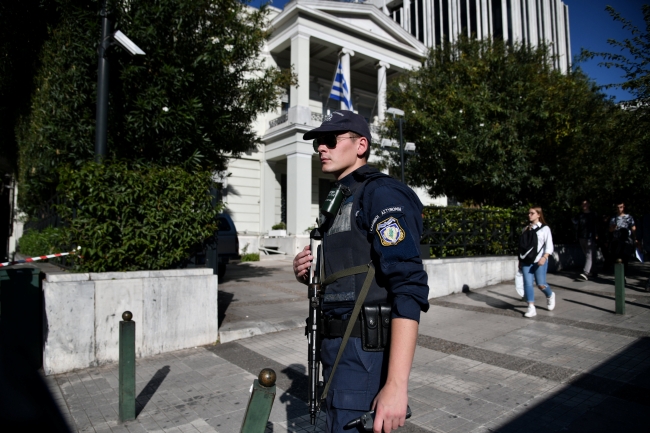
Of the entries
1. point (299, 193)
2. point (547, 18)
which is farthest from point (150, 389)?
point (547, 18)

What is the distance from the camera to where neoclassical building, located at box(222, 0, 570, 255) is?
20.2 m

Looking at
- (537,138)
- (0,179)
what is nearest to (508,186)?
(537,138)

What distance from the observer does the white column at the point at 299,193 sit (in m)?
20.0

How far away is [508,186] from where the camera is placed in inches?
490

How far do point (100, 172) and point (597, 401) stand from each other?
576 centimetres

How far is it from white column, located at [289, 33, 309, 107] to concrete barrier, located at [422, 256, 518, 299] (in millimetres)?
12464

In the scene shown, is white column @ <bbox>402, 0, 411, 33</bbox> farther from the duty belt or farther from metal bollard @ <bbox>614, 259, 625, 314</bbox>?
the duty belt

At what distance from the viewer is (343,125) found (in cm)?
206

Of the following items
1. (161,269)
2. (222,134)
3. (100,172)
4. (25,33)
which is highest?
(25,33)

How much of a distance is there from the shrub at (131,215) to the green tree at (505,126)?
8.18m

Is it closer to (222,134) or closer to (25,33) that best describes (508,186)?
(222,134)

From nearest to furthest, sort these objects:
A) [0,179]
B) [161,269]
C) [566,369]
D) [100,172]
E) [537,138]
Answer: [566,369] < [100,172] < [161,269] < [537,138] < [0,179]

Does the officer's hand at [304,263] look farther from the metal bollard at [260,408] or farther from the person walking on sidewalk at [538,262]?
the person walking on sidewalk at [538,262]

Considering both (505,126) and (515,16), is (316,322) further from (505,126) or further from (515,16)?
(515,16)
